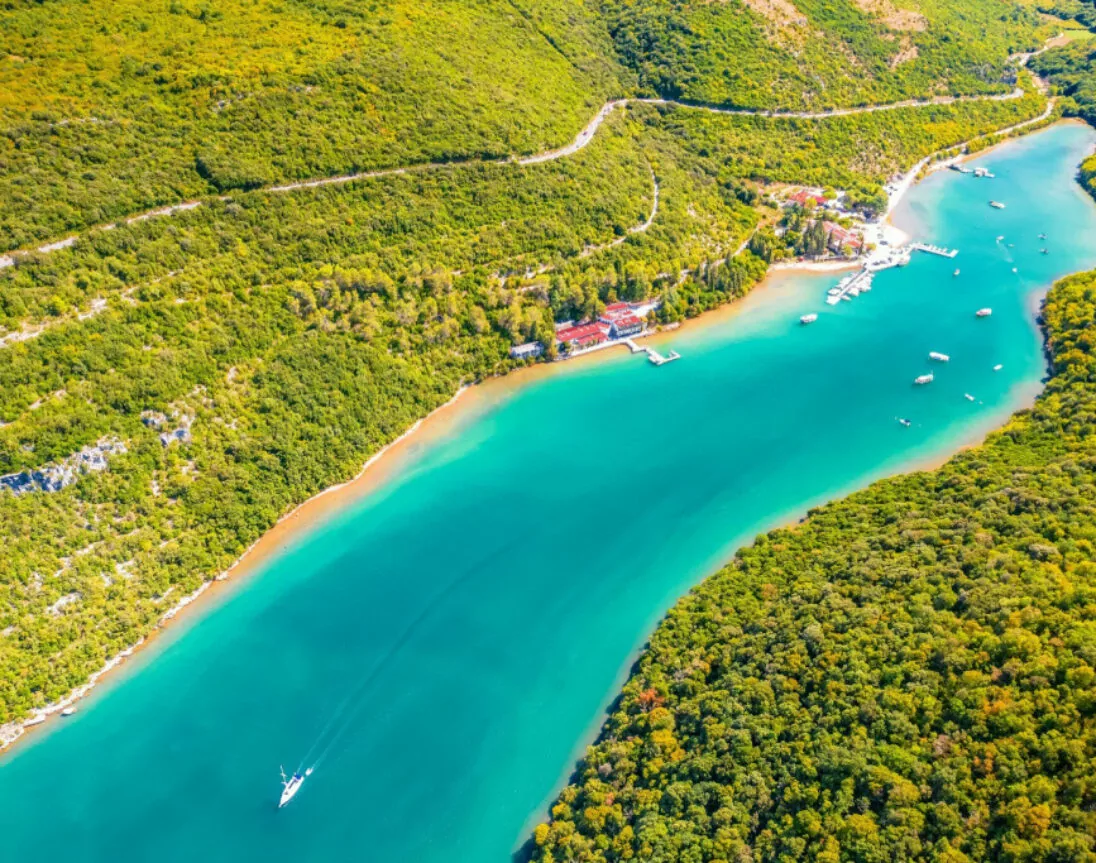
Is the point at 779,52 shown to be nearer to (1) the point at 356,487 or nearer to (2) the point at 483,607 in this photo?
(1) the point at 356,487

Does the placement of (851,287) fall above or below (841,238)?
below

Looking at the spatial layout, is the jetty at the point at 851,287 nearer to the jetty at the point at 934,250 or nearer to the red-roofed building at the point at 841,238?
the red-roofed building at the point at 841,238

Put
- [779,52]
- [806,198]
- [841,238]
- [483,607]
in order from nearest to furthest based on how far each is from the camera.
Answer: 1. [483,607]
2. [841,238]
3. [806,198]
4. [779,52]

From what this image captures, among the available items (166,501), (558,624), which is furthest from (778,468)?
(166,501)

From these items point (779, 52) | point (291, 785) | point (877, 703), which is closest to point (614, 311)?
point (877, 703)

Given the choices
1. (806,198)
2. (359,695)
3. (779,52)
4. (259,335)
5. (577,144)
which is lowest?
(359,695)

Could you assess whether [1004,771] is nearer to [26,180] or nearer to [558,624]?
[558,624]

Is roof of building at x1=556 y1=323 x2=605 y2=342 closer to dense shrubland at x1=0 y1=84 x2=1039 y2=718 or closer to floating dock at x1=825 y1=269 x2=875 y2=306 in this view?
dense shrubland at x1=0 y1=84 x2=1039 y2=718
